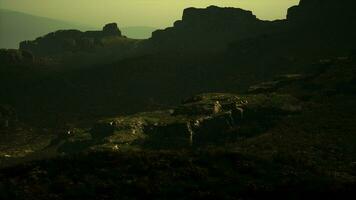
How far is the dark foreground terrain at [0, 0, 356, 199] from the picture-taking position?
827 inches

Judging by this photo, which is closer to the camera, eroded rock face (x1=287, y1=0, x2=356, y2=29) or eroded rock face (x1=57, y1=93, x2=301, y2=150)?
eroded rock face (x1=57, y1=93, x2=301, y2=150)

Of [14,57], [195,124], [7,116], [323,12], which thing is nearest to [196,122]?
[195,124]

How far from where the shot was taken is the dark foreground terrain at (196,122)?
21.0 metres

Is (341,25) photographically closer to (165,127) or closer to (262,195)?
(165,127)

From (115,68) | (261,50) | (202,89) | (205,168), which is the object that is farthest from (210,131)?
(115,68)

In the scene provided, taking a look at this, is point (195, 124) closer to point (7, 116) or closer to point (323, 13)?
point (7, 116)

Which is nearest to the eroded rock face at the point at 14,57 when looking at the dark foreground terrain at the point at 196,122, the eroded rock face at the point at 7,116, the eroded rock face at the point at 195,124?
the dark foreground terrain at the point at 196,122

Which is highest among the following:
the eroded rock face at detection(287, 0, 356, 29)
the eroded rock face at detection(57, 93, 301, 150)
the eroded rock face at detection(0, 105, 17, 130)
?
the eroded rock face at detection(287, 0, 356, 29)

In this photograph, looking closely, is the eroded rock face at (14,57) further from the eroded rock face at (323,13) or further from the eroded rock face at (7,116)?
the eroded rock face at (323,13)

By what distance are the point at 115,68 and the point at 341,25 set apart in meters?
69.6

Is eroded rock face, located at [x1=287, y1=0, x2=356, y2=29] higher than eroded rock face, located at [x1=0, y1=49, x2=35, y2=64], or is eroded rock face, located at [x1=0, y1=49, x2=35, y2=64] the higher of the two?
eroded rock face, located at [x1=287, y1=0, x2=356, y2=29]

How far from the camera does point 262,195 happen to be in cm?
2073

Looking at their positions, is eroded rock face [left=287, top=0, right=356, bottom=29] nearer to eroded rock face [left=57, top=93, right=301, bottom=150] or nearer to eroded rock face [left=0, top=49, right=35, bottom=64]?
eroded rock face [left=57, top=93, right=301, bottom=150]

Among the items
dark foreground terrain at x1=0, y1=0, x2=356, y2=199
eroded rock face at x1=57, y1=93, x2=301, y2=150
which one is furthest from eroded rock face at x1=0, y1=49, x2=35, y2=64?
eroded rock face at x1=57, y1=93, x2=301, y2=150
